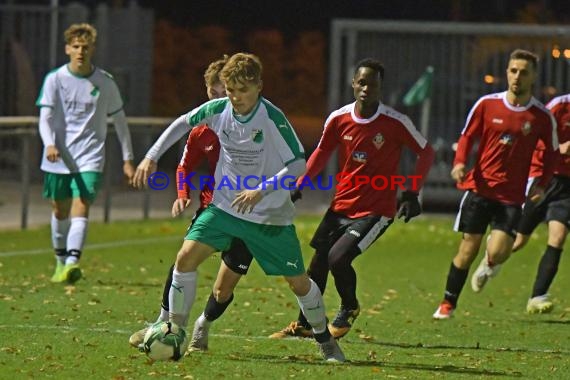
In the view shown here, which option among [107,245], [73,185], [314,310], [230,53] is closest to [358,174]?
[314,310]

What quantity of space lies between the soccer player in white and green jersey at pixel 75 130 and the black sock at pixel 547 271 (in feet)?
12.1

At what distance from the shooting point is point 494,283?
53.0 ft

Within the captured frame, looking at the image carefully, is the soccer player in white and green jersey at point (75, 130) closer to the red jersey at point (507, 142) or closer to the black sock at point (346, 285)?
the red jersey at point (507, 142)

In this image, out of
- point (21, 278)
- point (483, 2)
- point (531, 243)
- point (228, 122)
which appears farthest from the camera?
point (483, 2)

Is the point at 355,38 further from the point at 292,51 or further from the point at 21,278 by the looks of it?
the point at 292,51

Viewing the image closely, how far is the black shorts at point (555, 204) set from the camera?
13.9 m

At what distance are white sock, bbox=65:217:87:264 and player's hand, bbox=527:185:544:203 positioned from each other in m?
3.89

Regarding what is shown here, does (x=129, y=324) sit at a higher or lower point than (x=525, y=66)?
lower

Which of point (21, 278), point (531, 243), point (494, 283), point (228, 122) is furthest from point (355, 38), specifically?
point (228, 122)

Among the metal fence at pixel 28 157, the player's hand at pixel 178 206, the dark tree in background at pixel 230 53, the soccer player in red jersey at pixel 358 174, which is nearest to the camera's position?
the player's hand at pixel 178 206

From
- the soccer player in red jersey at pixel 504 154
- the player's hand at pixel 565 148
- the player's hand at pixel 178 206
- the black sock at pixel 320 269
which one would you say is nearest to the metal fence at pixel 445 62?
the player's hand at pixel 565 148

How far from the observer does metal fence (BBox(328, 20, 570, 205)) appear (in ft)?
75.4

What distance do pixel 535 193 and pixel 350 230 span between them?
2.22 meters

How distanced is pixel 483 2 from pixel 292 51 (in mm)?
4520
